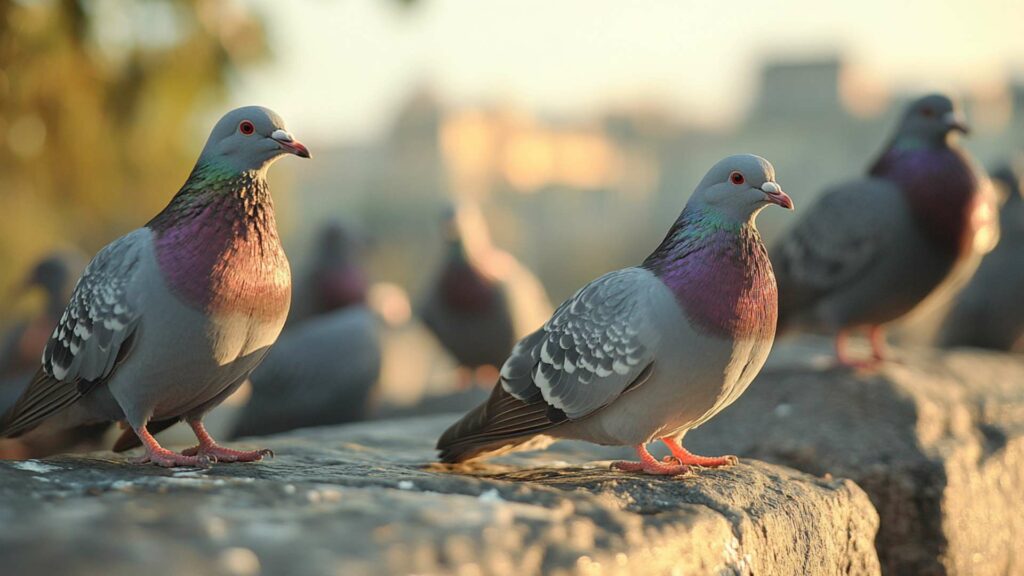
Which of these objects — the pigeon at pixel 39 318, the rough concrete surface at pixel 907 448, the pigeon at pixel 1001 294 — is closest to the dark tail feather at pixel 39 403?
the rough concrete surface at pixel 907 448

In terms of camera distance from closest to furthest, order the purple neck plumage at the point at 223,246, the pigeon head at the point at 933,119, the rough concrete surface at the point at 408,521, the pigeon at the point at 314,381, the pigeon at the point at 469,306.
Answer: the rough concrete surface at the point at 408,521 < the purple neck plumage at the point at 223,246 < the pigeon head at the point at 933,119 < the pigeon at the point at 314,381 < the pigeon at the point at 469,306

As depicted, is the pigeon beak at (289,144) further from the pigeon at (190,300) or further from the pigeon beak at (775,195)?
the pigeon beak at (775,195)

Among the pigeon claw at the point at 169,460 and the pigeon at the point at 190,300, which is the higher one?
the pigeon at the point at 190,300

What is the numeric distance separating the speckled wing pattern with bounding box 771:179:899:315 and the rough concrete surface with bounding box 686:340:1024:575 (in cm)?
46

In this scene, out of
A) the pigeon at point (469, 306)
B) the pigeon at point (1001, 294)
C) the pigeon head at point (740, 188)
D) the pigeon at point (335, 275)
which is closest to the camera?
the pigeon head at point (740, 188)

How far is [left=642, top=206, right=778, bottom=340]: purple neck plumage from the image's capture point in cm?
287

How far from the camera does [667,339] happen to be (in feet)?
9.41

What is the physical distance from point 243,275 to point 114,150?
15.4 ft

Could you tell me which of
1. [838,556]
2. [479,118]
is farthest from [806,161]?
[838,556]

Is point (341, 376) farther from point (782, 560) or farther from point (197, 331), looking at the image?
point (782, 560)

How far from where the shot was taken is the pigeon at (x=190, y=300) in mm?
2865

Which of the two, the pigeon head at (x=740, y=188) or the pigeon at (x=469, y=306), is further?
the pigeon at (x=469, y=306)

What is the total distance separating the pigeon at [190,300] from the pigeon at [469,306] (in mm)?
4196

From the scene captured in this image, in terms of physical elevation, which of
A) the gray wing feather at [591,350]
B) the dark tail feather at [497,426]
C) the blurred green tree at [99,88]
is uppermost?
the blurred green tree at [99,88]
